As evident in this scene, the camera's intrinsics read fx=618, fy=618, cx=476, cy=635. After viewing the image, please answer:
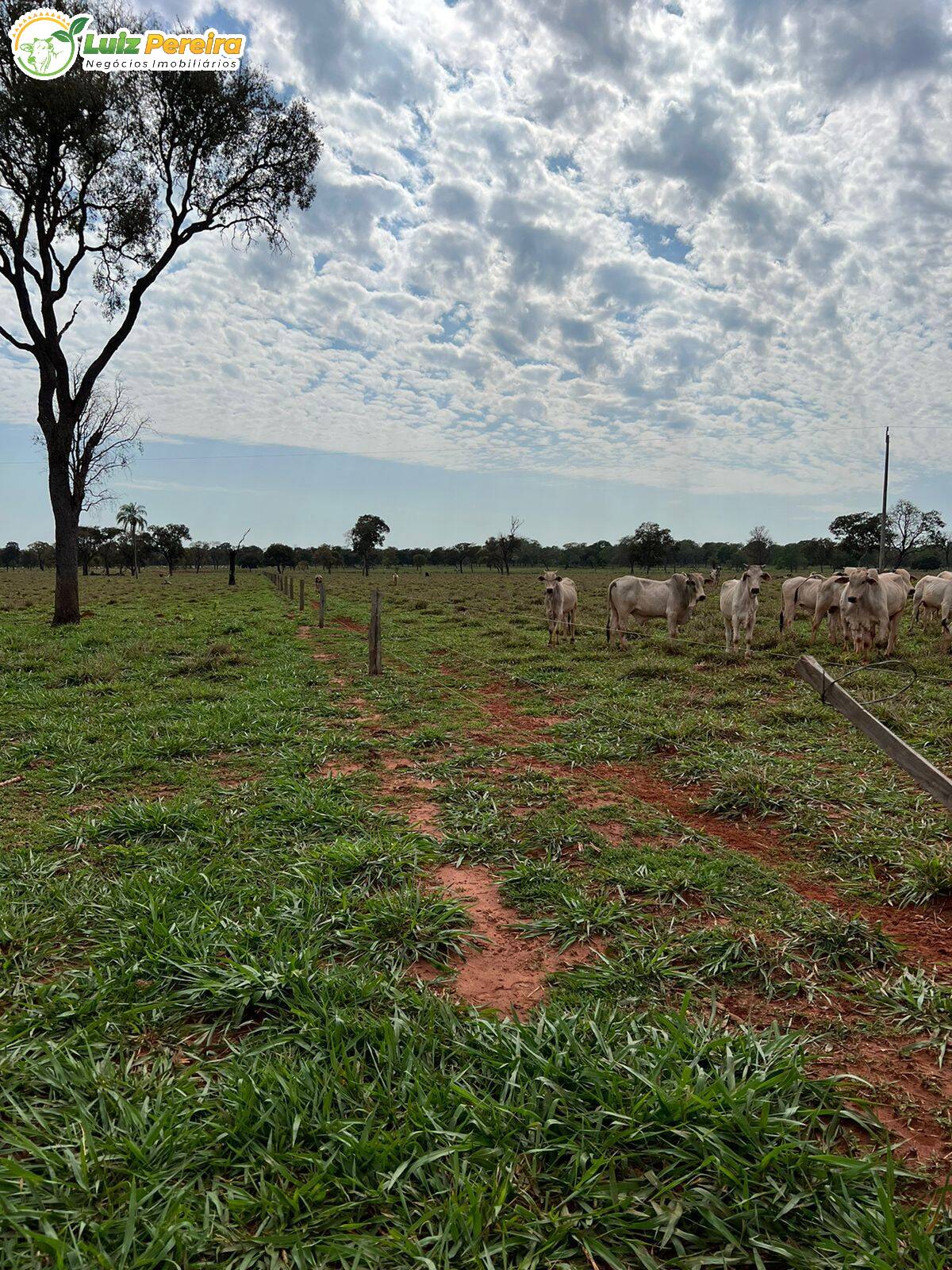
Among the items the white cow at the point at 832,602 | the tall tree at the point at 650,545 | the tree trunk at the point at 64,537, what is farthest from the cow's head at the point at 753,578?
the tall tree at the point at 650,545

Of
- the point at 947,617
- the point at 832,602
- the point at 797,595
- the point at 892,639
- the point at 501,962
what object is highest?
A: the point at 797,595

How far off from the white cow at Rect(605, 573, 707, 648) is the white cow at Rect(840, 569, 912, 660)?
10.3 ft

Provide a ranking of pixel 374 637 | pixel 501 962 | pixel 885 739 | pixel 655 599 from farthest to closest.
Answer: pixel 655 599 → pixel 374 637 → pixel 885 739 → pixel 501 962

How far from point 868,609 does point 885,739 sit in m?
12.1

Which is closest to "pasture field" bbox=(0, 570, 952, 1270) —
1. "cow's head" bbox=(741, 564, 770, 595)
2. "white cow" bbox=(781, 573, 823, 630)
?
"cow's head" bbox=(741, 564, 770, 595)

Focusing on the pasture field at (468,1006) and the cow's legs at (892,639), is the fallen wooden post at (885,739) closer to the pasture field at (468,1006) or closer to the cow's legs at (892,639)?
the pasture field at (468,1006)

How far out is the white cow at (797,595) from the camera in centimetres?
1772

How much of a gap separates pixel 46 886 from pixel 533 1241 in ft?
11.5

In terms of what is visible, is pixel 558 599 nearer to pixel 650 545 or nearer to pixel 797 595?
pixel 797 595

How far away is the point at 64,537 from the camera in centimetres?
1706

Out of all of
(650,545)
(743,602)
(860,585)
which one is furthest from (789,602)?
(650,545)

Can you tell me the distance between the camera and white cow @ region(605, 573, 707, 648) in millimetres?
15633

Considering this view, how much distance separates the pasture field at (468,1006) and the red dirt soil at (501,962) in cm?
2

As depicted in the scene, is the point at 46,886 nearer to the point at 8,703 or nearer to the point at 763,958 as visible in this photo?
the point at 763,958
